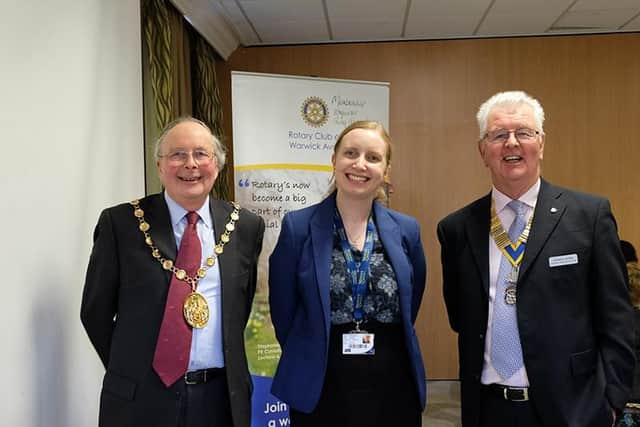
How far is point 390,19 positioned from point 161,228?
140 inches

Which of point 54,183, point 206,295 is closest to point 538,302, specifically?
point 206,295

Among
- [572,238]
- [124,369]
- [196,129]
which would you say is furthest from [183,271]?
[572,238]

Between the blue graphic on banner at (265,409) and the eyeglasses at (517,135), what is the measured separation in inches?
92.1

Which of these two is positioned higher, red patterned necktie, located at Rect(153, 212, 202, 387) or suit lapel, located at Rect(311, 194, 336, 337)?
suit lapel, located at Rect(311, 194, 336, 337)

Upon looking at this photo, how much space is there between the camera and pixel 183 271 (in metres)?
1.80

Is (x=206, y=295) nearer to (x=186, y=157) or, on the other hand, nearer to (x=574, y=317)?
(x=186, y=157)

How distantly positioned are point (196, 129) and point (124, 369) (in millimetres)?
834

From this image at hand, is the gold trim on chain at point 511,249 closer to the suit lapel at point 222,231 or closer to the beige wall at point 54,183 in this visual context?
the suit lapel at point 222,231

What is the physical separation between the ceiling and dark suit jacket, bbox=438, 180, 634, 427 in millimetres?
3040

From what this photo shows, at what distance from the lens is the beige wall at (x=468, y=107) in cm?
525

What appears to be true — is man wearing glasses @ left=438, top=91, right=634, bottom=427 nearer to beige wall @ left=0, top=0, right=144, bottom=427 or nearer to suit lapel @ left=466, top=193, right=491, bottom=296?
suit lapel @ left=466, top=193, right=491, bottom=296

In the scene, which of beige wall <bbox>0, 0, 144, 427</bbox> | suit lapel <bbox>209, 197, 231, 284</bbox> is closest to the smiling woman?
suit lapel <bbox>209, 197, 231, 284</bbox>

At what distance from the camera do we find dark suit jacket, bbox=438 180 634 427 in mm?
1754

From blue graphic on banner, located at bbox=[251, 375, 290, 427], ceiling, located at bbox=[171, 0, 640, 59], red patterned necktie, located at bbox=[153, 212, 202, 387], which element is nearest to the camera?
red patterned necktie, located at bbox=[153, 212, 202, 387]
